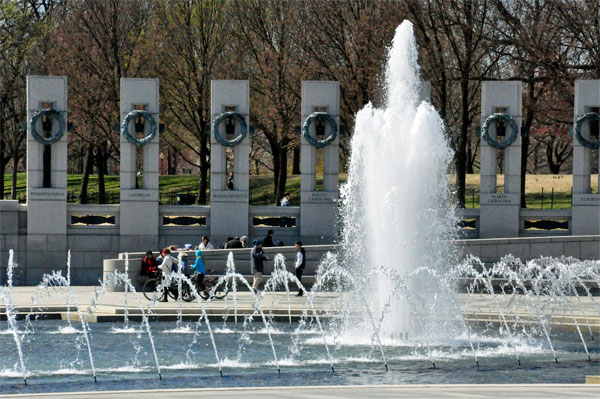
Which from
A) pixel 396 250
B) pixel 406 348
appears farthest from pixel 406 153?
pixel 406 348

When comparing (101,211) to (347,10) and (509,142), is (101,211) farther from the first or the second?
(347,10)

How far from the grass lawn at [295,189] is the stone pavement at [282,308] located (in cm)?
1850

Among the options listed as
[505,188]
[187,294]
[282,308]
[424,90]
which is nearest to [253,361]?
[282,308]

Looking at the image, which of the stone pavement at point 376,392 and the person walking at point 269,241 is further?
the person walking at point 269,241

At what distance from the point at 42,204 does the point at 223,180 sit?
17.1 ft

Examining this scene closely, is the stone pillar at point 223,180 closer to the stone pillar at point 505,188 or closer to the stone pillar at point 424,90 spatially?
the stone pillar at point 424,90

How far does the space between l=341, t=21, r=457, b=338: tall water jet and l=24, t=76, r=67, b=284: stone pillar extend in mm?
10522

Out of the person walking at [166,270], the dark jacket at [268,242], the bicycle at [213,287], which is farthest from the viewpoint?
the dark jacket at [268,242]

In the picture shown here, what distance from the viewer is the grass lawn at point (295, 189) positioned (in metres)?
48.3

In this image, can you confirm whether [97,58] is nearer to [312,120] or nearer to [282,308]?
[312,120]

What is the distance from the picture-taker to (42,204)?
31.7 meters

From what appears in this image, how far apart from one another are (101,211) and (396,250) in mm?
12745

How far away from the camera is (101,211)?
31.9 m

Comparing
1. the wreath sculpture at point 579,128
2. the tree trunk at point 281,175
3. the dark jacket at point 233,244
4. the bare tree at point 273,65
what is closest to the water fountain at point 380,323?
the dark jacket at point 233,244
